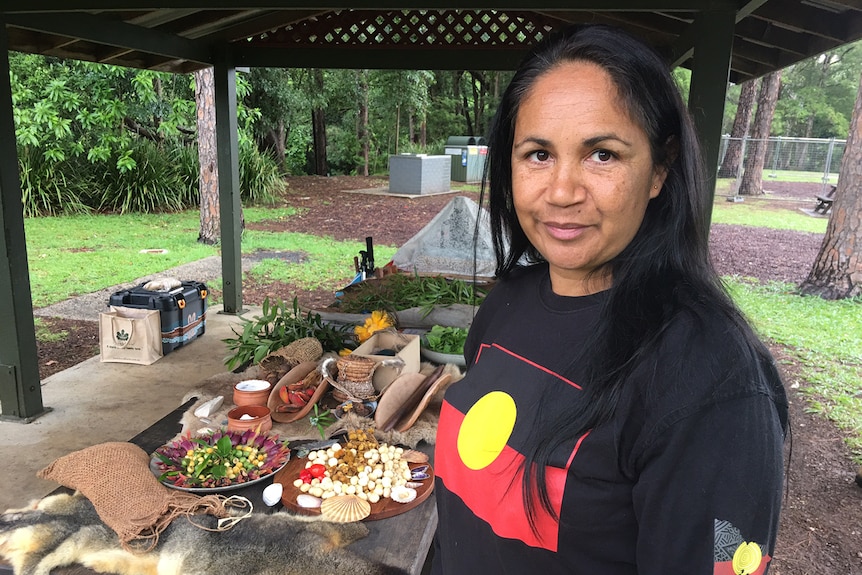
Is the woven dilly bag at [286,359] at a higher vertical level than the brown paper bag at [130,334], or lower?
higher

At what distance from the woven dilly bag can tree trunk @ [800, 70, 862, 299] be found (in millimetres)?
6796

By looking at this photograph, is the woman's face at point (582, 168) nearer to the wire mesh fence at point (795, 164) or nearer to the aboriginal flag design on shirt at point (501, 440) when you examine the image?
the aboriginal flag design on shirt at point (501, 440)

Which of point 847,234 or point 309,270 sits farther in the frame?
point 309,270

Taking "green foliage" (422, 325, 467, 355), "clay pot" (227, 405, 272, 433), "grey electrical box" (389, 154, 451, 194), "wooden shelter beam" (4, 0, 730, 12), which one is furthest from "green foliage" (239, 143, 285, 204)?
"clay pot" (227, 405, 272, 433)

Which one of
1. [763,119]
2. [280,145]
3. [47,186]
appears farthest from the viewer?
[280,145]

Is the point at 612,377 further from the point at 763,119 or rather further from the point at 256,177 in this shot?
the point at 763,119

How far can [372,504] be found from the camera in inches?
80.1

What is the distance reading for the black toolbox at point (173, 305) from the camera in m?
4.79

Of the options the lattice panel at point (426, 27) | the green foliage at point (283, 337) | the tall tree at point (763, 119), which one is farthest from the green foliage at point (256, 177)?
the tall tree at point (763, 119)

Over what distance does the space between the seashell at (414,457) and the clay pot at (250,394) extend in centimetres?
76

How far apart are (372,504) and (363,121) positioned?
1988 cm

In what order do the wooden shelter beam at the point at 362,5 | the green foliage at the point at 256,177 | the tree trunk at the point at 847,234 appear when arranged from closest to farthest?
the wooden shelter beam at the point at 362,5, the tree trunk at the point at 847,234, the green foliage at the point at 256,177

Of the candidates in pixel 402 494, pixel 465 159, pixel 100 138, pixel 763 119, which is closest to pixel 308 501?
pixel 402 494

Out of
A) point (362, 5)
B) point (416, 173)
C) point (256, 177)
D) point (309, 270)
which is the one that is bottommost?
point (309, 270)
